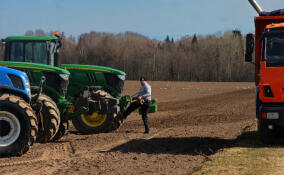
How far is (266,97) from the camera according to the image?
34.3 feet

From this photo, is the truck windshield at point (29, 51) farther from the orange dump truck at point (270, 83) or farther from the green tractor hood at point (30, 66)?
the orange dump truck at point (270, 83)

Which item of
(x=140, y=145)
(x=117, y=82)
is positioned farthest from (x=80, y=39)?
(x=140, y=145)

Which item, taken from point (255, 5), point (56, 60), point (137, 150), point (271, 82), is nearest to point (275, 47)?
point (271, 82)

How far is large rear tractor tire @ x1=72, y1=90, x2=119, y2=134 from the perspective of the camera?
14273mm

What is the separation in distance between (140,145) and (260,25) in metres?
4.54

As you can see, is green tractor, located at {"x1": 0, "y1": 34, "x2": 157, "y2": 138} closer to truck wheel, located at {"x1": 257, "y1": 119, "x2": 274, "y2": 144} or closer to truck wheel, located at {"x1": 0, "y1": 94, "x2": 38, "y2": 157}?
truck wheel, located at {"x1": 0, "y1": 94, "x2": 38, "y2": 157}

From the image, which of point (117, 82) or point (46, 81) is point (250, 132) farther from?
Result: point (46, 81)

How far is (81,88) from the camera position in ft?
47.9

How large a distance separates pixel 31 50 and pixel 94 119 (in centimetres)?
286

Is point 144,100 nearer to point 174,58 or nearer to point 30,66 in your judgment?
point 30,66

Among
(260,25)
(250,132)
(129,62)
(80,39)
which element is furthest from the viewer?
(129,62)

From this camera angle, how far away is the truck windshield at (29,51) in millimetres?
13547

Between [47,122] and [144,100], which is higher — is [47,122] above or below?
below

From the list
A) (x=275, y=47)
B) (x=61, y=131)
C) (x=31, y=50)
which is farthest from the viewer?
(x=31, y=50)
